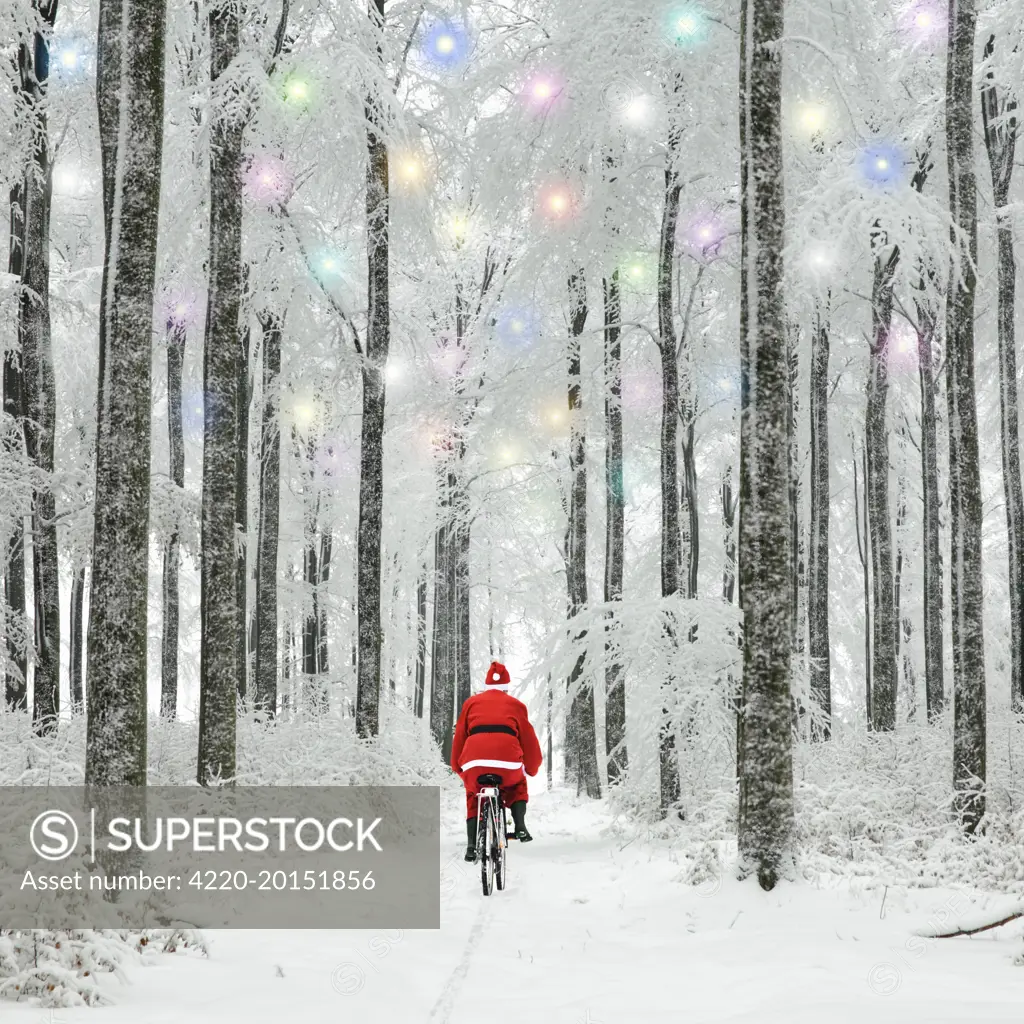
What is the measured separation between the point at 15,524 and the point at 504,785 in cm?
723

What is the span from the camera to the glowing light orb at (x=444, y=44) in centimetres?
1447

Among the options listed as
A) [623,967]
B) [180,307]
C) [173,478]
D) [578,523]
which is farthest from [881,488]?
[173,478]

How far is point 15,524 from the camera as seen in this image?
12625 millimetres

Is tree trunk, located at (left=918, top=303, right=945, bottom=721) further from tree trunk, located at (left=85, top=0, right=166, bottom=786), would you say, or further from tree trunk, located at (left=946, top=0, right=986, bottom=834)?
tree trunk, located at (left=85, top=0, right=166, bottom=786)

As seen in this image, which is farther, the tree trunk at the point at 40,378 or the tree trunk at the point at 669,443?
the tree trunk at the point at 40,378

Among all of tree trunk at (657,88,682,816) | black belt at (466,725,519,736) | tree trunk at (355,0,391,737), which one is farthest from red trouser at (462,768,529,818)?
tree trunk at (355,0,391,737)

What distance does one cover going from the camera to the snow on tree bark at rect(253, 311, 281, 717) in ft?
59.8

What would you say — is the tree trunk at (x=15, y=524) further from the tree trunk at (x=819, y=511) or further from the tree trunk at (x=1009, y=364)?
the tree trunk at (x=1009, y=364)

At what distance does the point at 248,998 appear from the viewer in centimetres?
563

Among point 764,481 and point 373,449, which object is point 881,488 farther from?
point 764,481

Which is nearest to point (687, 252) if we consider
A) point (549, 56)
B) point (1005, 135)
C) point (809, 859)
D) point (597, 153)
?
point (597, 153)

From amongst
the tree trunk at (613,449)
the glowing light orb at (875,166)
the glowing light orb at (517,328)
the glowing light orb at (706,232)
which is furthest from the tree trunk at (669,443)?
the glowing light orb at (517,328)

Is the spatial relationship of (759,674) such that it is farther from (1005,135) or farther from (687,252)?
(1005,135)

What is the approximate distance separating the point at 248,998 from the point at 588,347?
13523 mm
